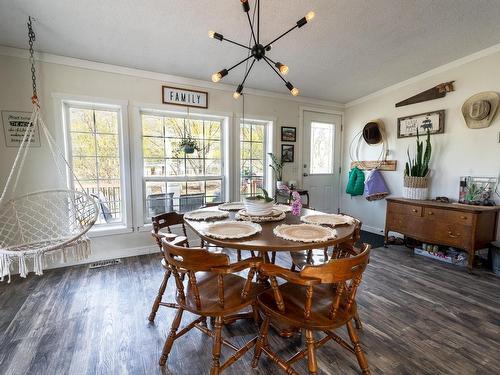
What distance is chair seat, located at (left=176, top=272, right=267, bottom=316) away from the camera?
50.4 inches

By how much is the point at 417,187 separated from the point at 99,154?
4.09m

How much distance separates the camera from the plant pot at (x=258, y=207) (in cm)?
187

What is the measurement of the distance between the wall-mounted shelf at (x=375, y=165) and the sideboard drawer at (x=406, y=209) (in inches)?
30.9

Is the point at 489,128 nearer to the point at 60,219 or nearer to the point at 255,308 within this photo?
the point at 255,308

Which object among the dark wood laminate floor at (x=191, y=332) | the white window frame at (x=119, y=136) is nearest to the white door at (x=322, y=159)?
the dark wood laminate floor at (x=191, y=332)

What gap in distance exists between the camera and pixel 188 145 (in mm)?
3285

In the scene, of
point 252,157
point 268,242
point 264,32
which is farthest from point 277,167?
point 268,242

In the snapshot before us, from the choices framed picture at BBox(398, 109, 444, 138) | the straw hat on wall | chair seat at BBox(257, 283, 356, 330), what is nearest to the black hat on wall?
framed picture at BBox(398, 109, 444, 138)

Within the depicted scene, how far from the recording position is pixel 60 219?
2754 mm

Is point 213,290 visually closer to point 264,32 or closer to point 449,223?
point 264,32

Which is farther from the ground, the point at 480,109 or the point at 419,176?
the point at 480,109

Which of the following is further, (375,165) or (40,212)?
(375,165)

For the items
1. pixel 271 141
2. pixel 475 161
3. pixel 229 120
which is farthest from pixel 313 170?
pixel 475 161

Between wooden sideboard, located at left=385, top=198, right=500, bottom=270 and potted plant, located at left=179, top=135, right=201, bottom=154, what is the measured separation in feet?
9.30
